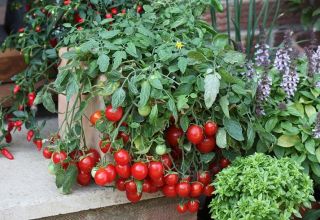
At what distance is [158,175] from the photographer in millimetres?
1795

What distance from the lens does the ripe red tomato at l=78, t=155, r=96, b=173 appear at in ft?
6.20

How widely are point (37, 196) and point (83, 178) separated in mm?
155

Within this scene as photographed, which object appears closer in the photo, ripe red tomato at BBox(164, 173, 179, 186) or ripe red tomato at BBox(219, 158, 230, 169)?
ripe red tomato at BBox(164, 173, 179, 186)

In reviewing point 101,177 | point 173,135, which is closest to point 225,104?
point 173,135

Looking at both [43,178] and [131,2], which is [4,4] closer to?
[131,2]

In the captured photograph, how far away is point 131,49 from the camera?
183cm

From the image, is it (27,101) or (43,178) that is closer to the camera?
(43,178)

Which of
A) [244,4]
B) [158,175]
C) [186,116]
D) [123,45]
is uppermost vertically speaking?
[123,45]

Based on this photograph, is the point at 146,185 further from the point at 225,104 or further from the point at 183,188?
the point at 225,104

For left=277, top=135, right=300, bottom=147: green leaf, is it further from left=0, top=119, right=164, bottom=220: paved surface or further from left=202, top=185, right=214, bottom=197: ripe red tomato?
left=0, top=119, right=164, bottom=220: paved surface

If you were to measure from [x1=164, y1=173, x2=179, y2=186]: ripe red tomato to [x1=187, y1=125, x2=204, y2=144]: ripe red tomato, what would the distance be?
122 millimetres

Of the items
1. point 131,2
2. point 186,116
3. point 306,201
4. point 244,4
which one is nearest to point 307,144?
point 306,201

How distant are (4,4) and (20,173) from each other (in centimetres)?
140

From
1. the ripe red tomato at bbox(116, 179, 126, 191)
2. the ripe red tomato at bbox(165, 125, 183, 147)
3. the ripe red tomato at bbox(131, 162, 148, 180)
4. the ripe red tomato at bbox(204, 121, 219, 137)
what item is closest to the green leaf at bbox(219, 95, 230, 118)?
the ripe red tomato at bbox(204, 121, 219, 137)
